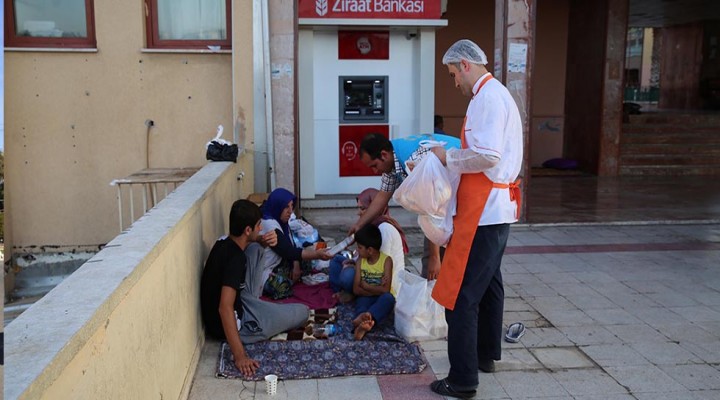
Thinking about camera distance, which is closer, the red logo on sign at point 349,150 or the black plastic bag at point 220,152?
the black plastic bag at point 220,152

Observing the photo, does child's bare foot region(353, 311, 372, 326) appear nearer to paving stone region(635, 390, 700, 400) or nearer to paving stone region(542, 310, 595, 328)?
paving stone region(542, 310, 595, 328)

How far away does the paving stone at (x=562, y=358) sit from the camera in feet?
12.8

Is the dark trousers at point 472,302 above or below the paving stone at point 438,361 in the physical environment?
above

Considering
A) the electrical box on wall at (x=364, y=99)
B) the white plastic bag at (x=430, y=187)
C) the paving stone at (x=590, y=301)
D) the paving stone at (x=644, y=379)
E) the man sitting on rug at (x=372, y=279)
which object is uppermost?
the electrical box on wall at (x=364, y=99)

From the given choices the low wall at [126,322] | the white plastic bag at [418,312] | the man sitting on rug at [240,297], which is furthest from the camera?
the white plastic bag at [418,312]

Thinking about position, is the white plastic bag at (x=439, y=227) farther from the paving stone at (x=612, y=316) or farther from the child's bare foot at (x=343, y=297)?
the paving stone at (x=612, y=316)

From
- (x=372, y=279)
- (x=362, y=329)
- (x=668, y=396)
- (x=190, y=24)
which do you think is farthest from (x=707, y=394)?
(x=190, y=24)

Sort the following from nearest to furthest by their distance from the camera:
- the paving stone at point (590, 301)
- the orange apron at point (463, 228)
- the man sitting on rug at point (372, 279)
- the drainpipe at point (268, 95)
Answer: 1. the orange apron at point (463, 228)
2. the man sitting on rug at point (372, 279)
3. the paving stone at point (590, 301)
4. the drainpipe at point (268, 95)

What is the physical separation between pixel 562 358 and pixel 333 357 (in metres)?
1.39

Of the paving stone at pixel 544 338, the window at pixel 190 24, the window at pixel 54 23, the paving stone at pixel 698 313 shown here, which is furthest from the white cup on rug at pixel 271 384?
the window at pixel 54 23

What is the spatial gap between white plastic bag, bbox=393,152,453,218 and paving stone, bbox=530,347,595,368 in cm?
120

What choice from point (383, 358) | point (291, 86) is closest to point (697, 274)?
point (383, 358)

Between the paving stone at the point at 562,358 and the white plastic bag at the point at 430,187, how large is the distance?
120 centimetres

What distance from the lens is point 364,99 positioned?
873 centimetres
